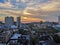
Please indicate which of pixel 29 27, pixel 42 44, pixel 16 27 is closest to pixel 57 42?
pixel 42 44

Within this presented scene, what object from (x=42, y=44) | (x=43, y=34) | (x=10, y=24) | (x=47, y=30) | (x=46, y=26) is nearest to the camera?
(x=42, y=44)

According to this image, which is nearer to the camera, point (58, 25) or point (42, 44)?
point (42, 44)

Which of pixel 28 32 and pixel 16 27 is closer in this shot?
pixel 28 32

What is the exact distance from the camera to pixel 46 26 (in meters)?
5.45

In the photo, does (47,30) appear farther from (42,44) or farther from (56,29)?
(42,44)

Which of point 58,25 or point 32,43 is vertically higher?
point 58,25

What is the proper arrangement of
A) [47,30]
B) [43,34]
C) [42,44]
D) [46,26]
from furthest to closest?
[46,26], [47,30], [43,34], [42,44]

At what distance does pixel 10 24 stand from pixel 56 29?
202cm

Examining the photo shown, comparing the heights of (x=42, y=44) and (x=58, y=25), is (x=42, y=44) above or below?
below

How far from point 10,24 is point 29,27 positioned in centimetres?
118

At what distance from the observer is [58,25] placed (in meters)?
5.13

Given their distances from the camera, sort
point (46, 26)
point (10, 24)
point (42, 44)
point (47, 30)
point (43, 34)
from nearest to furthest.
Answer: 1. point (42, 44)
2. point (43, 34)
3. point (47, 30)
4. point (46, 26)
5. point (10, 24)

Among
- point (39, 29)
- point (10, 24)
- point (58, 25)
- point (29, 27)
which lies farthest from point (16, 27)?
point (58, 25)

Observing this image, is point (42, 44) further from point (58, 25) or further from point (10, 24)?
point (10, 24)
